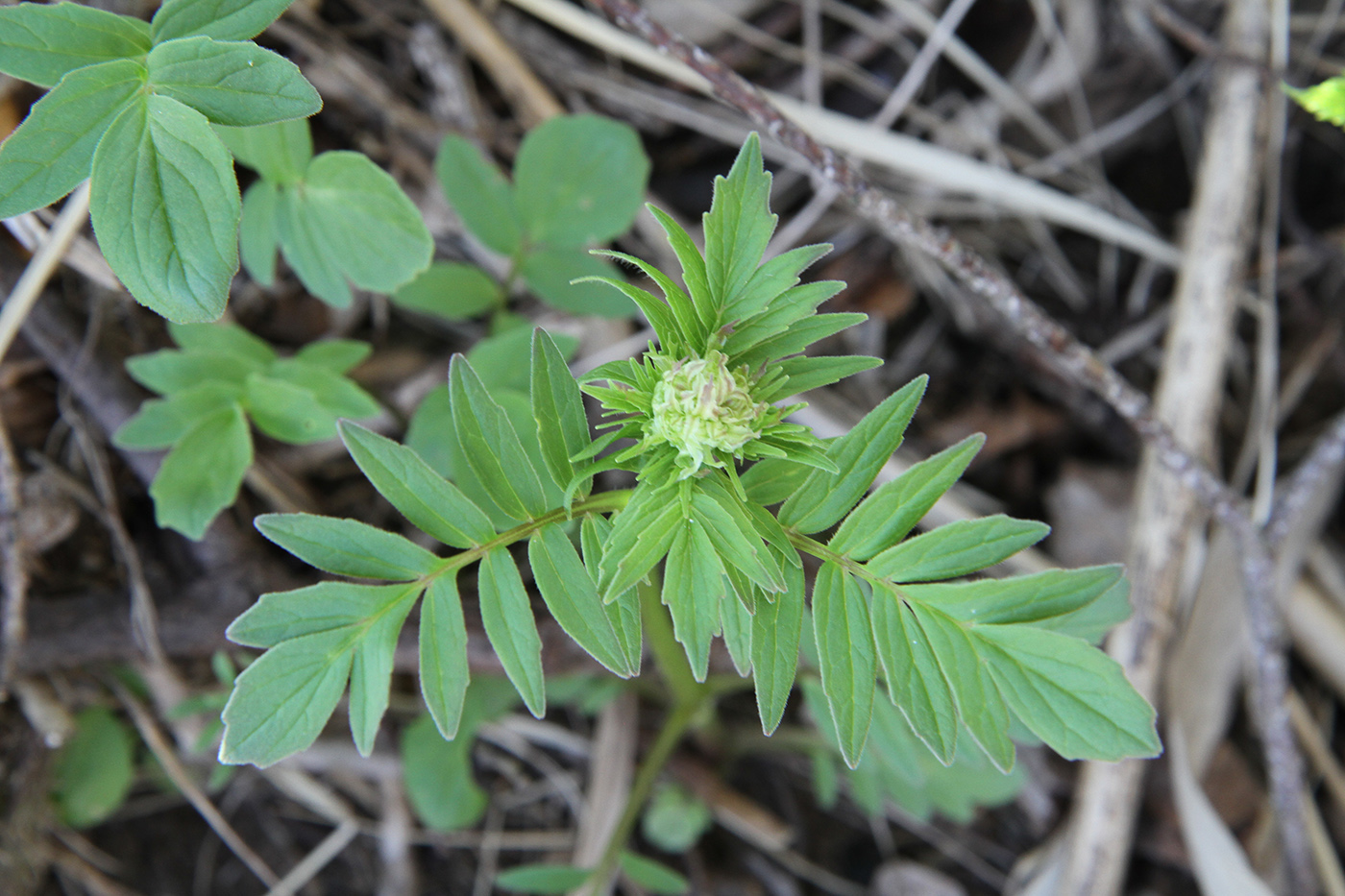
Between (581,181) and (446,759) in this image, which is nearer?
(581,181)

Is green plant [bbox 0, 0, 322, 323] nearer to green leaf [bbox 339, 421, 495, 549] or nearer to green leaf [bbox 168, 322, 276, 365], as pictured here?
green leaf [bbox 339, 421, 495, 549]

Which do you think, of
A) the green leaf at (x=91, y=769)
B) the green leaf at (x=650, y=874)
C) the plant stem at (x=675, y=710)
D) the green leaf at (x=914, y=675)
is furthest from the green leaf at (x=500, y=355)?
the green leaf at (x=91, y=769)

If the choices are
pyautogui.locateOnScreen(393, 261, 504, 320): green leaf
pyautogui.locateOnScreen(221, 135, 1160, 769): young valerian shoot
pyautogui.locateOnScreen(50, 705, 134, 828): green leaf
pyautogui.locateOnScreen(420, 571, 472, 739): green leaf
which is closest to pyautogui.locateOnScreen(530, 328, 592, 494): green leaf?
pyautogui.locateOnScreen(221, 135, 1160, 769): young valerian shoot

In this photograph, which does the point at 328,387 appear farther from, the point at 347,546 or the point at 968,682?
the point at 968,682

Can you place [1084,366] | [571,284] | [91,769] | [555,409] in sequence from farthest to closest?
[91,769] → [571,284] → [1084,366] → [555,409]

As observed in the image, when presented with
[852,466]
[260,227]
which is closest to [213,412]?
[260,227]
